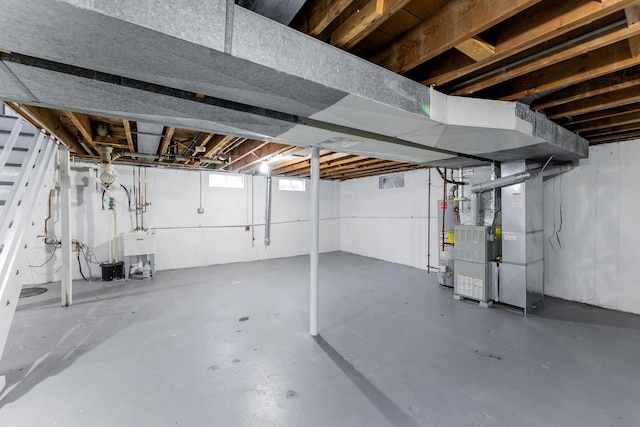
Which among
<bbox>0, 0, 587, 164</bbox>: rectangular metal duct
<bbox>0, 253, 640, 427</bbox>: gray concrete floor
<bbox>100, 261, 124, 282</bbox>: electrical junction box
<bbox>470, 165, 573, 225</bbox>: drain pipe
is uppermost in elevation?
<bbox>0, 0, 587, 164</bbox>: rectangular metal duct

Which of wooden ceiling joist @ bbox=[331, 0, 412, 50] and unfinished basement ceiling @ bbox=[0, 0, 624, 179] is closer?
unfinished basement ceiling @ bbox=[0, 0, 624, 179]

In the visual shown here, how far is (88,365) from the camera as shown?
90.0 inches

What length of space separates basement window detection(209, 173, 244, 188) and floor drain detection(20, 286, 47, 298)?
3314 millimetres

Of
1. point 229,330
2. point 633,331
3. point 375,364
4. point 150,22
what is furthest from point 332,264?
point 150,22

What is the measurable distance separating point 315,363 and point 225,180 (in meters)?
5.13

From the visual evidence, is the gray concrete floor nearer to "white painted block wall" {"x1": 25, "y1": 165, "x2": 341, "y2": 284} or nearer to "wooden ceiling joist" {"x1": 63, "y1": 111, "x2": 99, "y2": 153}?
"white painted block wall" {"x1": 25, "y1": 165, "x2": 341, "y2": 284}

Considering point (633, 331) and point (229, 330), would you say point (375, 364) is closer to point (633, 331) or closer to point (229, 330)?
point (229, 330)

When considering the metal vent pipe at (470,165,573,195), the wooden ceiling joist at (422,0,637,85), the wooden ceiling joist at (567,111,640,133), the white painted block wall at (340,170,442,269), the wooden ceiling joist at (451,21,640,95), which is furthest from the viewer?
the white painted block wall at (340,170,442,269)

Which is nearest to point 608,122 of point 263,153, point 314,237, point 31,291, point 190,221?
point 314,237

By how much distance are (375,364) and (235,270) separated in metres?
4.13

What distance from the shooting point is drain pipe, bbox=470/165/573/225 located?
3379 mm

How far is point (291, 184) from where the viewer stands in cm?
748

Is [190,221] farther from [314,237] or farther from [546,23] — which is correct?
[546,23]

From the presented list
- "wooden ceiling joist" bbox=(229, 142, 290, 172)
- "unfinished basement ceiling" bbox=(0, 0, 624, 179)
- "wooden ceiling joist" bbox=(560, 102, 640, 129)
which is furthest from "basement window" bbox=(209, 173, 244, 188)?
"wooden ceiling joist" bbox=(560, 102, 640, 129)
